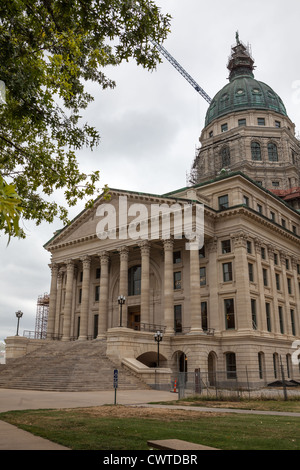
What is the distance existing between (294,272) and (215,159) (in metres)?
27.5

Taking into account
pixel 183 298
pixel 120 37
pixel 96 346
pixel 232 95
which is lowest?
pixel 96 346

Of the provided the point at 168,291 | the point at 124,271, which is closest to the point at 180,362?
the point at 168,291

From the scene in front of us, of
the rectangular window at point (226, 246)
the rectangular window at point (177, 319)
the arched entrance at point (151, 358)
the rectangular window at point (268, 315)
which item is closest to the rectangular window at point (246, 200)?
the rectangular window at point (226, 246)

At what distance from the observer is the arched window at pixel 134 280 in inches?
1981

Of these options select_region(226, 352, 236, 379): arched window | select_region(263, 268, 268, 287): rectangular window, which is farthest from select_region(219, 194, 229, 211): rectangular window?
select_region(226, 352, 236, 379): arched window

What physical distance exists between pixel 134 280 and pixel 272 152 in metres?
35.1

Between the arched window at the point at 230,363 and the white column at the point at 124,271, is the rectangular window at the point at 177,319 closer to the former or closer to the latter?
the white column at the point at 124,271

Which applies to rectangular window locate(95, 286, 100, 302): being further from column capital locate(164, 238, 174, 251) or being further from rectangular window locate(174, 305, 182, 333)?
column capital locate(164, 238, 174, 251)

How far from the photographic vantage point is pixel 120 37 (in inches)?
472

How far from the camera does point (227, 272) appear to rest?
42.3 meters

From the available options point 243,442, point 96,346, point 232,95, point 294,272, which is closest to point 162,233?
point 96,346
